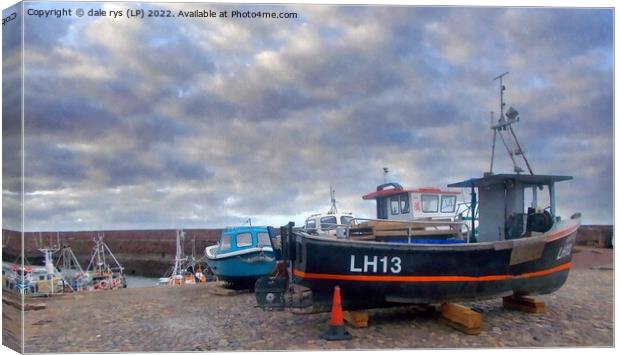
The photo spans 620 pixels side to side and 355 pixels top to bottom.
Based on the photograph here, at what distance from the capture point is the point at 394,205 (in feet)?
35.0

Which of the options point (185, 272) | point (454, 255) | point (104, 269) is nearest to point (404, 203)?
point (454, 255)

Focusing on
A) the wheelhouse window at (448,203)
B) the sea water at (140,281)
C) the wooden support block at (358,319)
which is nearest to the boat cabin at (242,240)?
the sea water at (140,281)

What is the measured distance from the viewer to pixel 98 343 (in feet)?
25.5

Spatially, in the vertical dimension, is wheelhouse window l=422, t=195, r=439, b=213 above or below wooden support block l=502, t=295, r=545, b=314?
above

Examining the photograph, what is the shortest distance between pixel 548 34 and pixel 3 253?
327 inches

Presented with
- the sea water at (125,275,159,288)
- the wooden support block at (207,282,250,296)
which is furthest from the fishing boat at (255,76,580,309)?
the sea water at (125,275,159,288)

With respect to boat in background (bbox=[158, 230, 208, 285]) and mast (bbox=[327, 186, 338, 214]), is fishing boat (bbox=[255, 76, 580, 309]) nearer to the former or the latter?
mast (bbox=[327, 186, 338, 214])

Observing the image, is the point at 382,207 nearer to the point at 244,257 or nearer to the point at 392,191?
the point at 392,191

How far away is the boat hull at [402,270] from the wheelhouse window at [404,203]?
7.22ft

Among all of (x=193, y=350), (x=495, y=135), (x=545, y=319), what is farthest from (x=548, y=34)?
(x=193, y=350)

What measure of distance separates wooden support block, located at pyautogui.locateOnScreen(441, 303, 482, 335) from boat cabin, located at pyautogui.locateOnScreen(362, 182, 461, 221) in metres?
2.18

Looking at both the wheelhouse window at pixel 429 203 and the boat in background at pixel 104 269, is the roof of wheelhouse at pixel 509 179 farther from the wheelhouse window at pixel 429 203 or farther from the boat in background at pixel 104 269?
the boat in background at pixel 104 269

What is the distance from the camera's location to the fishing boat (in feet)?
26.6

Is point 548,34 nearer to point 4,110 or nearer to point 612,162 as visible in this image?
point 612,162
